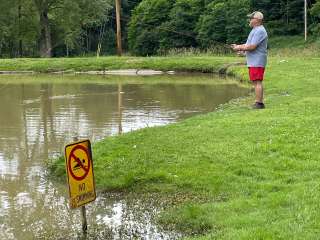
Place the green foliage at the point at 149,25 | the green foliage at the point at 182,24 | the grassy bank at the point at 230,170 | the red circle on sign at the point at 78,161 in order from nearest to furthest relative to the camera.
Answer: the red circle on sign at the point at 78,161 < the grassy bank at the point at 230,170 < the green foliage at the point at 182,24 < the green foliage at the point at 149,25

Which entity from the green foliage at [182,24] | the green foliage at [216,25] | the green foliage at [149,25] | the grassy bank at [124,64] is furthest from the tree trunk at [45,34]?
the grassy bank at [124,64]

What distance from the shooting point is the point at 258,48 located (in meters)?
12.3

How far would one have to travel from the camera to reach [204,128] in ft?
34.0

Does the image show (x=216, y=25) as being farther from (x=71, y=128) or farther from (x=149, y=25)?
(x=71, y=128)

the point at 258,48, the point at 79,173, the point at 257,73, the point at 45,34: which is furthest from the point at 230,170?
the point at 45,34

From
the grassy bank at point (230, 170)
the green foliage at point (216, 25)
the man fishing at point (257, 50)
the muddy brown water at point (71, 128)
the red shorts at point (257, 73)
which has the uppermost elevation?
the green foliage at point (216, 25)

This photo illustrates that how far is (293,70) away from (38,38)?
1933 inches

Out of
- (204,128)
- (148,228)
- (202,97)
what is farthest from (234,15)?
(148,228)

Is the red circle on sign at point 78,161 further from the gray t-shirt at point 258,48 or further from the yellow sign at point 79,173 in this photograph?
the gray t-shirt at point 258,48

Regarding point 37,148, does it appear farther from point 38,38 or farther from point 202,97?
point 38,38

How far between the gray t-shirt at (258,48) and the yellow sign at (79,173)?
286 inches

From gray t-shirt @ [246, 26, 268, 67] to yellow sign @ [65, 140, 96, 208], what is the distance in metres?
7.27

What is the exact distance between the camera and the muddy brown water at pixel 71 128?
627 centimetres

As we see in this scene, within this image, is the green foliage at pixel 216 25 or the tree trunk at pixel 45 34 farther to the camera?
the green foliage at pixel 216 25
